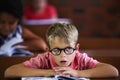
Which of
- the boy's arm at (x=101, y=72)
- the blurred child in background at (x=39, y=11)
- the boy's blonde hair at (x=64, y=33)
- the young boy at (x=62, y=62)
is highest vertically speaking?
the blurred child in background at (x=39, y=11)

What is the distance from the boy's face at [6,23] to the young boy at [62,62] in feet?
2.76

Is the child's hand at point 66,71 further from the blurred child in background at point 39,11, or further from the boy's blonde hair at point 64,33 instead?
the blurred child in background at point 39,11

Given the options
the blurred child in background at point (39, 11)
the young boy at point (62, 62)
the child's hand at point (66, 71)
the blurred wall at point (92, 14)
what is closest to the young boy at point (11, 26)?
the young boy at point (62, 62)

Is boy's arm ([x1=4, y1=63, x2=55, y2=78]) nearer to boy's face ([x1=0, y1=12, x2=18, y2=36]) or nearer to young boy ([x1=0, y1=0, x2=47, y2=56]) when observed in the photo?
young boy ([x1=0, y1=0, x2=47, y2=56])

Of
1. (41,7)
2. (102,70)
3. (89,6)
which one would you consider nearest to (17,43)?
(102,70)

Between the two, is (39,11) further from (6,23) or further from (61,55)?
(61,55)

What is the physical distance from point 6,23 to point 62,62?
0.99 metres

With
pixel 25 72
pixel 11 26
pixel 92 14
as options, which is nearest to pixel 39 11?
pixel 92 14

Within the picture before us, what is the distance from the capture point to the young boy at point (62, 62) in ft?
4.91

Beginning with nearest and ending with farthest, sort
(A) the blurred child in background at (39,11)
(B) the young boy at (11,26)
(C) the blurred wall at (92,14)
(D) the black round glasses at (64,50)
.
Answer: (D) the black round glasses at (64,50) < (B) the young boy at (11,26) < (A) the blurred child in background at (39,11) < (C) the blurred wall at (92,14)

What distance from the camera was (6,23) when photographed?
7.86ft

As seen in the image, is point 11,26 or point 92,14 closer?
point 11,26

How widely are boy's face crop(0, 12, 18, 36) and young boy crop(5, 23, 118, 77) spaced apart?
0.84 m

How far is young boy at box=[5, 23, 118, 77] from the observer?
1498mm
